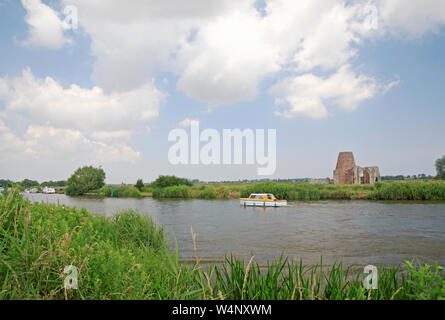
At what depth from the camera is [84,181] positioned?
163 feet

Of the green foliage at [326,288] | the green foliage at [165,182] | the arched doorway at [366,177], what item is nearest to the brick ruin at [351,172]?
the arched doorway at [366,177]

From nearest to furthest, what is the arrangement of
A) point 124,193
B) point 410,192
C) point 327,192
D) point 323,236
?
point 323,236, point 410,192, point 327,192, point 124,193

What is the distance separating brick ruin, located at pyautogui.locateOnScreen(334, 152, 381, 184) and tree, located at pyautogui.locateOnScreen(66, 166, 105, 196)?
1758 inches

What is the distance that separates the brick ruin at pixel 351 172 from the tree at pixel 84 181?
146ft

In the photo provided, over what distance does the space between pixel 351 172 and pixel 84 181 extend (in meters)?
48.7

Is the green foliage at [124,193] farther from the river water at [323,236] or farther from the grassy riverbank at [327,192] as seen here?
the river water at [323,236]

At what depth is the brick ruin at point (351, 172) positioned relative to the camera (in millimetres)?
48531

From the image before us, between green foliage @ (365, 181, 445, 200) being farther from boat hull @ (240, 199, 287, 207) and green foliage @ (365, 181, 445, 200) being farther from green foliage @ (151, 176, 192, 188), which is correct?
green foliage @ (151, 176, 192, 188)

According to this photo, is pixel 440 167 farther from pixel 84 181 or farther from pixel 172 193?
pixel 84 181

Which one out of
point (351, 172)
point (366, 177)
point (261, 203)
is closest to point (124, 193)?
point (261, 203)

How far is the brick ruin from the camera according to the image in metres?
48.5

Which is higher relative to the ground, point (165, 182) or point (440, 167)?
point (440, 167)

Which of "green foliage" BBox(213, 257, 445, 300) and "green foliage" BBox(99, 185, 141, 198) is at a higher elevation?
"green foliage" BBox(213, 257, 445, 300)

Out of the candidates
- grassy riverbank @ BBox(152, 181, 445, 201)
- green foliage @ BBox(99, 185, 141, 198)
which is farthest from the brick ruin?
green foliage @ BBox(99, 185, 141, 198)
